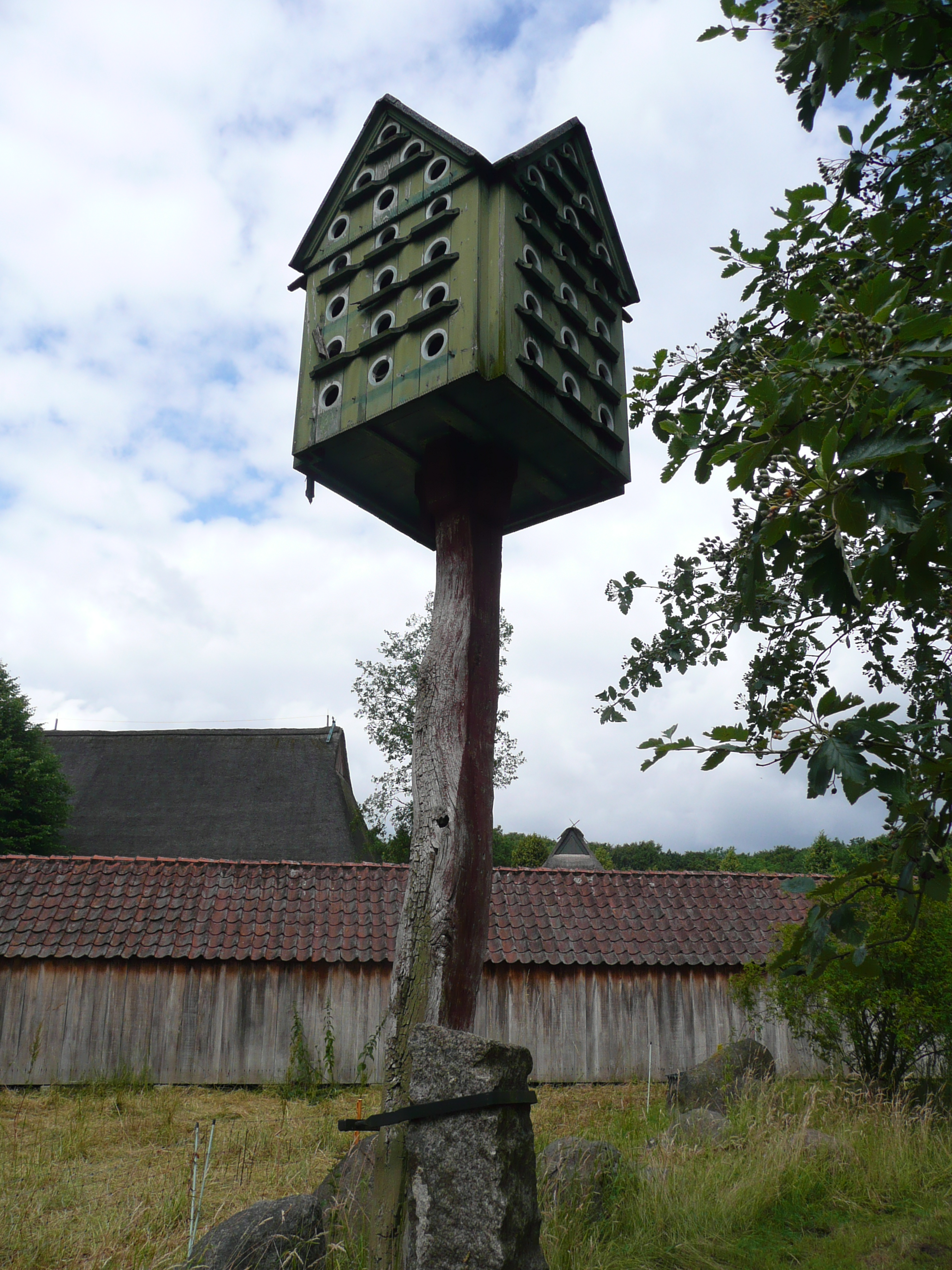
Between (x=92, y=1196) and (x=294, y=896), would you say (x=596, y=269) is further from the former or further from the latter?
(x=294, y=896)

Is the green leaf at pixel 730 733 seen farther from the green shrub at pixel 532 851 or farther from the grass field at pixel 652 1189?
the green shrub at pixel 532 851

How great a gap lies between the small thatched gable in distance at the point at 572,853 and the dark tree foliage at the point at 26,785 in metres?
12.3

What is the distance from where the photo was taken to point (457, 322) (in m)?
3.72

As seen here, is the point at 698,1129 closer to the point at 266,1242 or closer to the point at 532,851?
the point at 266,1242

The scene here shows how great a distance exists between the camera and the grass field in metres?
3.89

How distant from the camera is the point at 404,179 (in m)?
4.49

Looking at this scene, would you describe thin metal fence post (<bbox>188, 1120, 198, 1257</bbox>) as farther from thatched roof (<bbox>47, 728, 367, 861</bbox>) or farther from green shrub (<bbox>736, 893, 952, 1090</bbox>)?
thatched roof (<bbox>47, 728, 367, 861</bbox>)

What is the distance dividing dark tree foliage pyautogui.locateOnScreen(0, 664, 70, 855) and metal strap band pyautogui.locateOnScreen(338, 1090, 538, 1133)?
17.7 metres

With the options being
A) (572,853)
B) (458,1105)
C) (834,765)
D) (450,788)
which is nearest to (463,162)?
(450,788)

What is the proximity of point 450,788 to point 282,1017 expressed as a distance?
9505 millimetres

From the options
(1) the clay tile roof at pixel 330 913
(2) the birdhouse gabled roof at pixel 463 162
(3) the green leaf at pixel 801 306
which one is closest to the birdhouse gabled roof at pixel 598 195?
(2) the birdhouse gabled roof at pixel 463 162

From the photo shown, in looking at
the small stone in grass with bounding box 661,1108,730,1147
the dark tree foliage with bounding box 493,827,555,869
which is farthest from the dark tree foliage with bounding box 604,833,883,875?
the small stone in grass with bounding box 661,1108,730,1147

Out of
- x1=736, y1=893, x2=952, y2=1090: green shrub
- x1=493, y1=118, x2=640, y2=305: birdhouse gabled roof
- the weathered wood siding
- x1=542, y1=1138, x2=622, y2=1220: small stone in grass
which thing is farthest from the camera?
the weathered wood siding

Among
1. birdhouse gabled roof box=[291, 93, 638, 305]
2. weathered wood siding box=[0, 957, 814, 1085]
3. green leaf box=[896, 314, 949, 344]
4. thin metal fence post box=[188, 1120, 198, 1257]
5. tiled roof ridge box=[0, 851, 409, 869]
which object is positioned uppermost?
birdhouse gabled roof box=[291, 93, 638, 305]
